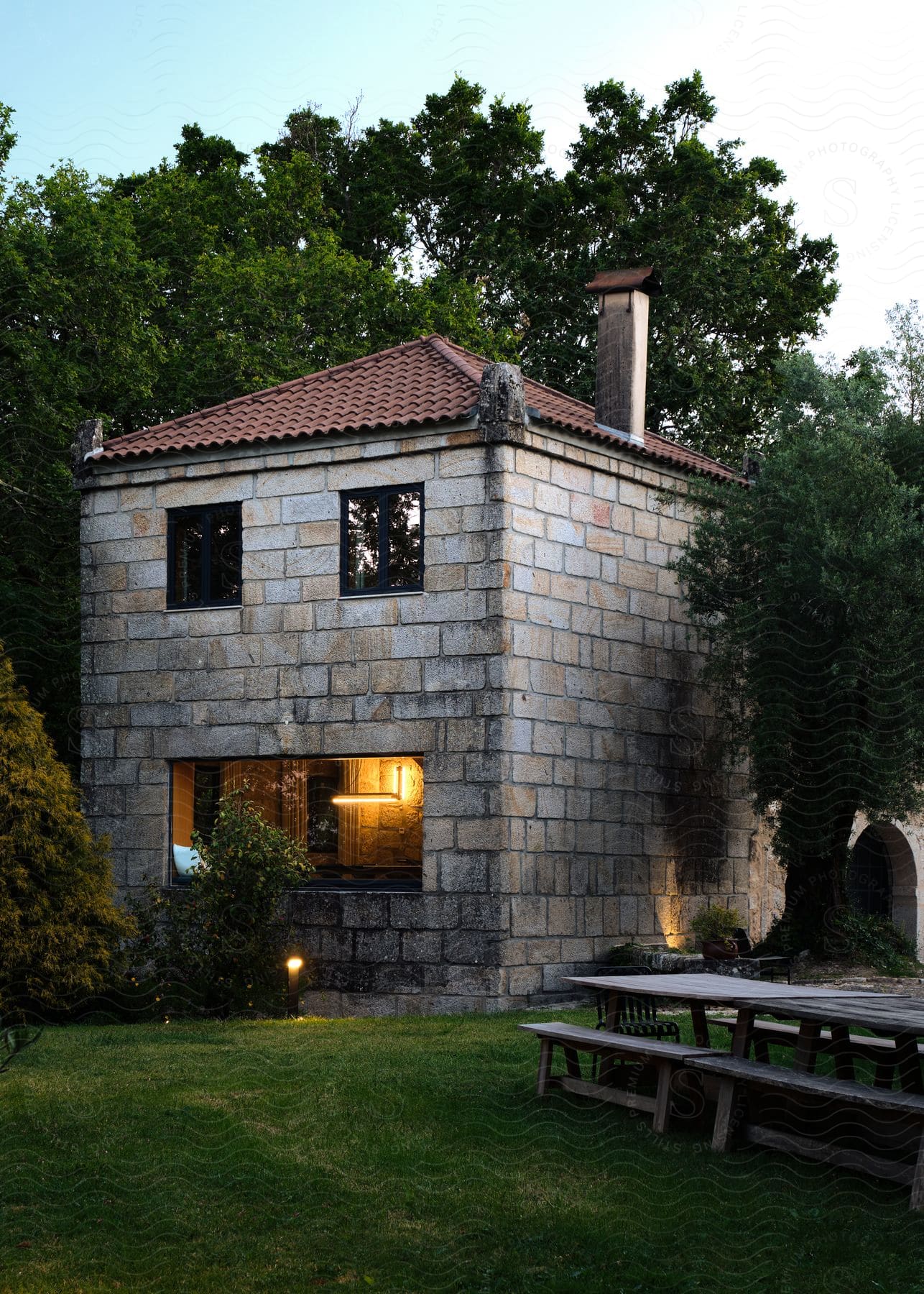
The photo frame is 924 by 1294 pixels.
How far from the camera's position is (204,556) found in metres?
15.7

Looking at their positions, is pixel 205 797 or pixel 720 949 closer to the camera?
pixel 720 949

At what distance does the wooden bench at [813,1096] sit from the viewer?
6.52m

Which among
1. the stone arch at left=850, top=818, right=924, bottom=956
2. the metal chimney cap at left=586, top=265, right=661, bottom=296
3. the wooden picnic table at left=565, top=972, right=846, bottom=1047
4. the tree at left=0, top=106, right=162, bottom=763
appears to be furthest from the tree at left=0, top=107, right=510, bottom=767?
the wooden picnic table at left=565, top=972, right=846, bottom=1047

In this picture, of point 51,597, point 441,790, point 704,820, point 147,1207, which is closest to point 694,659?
A: point 704,820

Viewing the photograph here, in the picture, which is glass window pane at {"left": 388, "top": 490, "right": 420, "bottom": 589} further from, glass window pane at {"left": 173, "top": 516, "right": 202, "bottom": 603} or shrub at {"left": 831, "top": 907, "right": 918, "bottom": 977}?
shrub at {"left": 831, "top": 907, "right": 918, "bottom": 977}

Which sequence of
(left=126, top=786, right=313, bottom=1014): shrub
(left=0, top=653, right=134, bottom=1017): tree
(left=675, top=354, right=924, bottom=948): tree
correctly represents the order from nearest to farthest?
1. (left=0, top=653, right=134, bottom=1017): tree
2. (left=126, top=786, right=313, bottom=1014): shrub
3. (left=675, top=354, right=924, bottom=948): tree

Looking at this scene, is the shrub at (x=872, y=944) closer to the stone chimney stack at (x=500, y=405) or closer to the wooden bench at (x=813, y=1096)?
the stone chimney stack at (x=500, y=405)

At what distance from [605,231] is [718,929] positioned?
15917 millimetres

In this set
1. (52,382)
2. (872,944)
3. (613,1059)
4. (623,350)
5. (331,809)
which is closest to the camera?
(613,1059)

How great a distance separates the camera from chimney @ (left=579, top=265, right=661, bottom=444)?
16.7 metres

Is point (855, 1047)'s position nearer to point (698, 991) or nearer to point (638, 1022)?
point (698, 991)

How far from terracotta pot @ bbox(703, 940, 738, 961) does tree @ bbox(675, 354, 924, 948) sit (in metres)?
0.91

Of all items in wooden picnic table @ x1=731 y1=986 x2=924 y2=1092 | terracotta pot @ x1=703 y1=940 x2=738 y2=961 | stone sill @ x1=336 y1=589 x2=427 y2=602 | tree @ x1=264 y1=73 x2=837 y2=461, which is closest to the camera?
wooden picnic table @ x1=731 y1=986 x2=924 y2=1092

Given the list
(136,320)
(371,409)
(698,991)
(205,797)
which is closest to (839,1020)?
(698,991)
